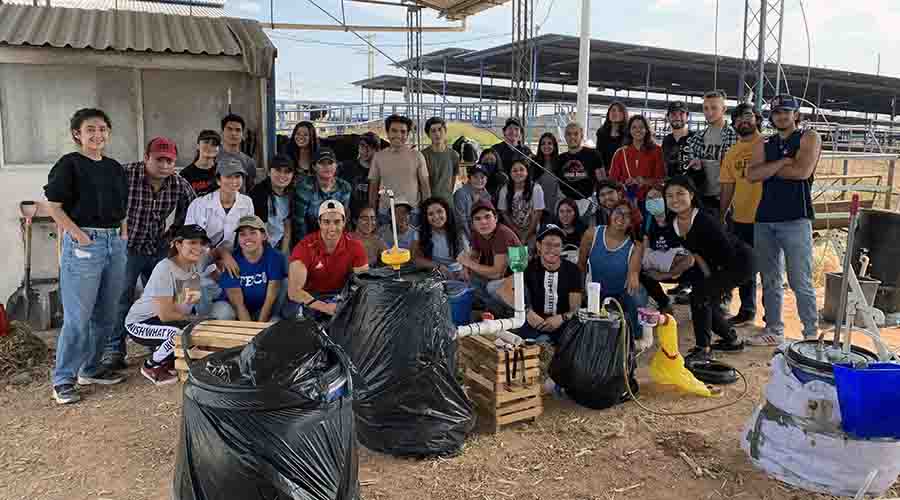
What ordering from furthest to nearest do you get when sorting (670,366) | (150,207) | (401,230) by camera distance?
(401,230)
(150,207)
(670,366)

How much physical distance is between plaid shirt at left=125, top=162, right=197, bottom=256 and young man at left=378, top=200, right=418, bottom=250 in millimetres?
1590

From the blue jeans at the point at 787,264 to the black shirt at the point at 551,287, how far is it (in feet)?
5.30

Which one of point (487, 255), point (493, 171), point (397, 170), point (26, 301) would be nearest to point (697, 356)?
point (487, 255)

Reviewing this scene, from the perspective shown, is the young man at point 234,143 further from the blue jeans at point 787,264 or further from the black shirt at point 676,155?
the blue jeans at point 787,264

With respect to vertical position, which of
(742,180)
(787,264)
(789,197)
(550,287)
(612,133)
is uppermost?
(612,133)

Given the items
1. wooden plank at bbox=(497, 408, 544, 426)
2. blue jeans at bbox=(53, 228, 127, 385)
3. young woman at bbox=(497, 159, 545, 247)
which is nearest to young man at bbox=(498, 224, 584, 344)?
wooden plank at bbox=(497, 408, 544, 426)

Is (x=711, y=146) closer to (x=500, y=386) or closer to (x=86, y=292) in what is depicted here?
(x=500, y=386)

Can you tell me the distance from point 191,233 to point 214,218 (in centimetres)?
34

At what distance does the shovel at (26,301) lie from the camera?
5805mm

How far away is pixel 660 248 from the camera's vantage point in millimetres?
5273

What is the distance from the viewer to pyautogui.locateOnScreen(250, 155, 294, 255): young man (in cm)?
→ 519

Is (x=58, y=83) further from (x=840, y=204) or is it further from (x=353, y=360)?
(x=840, y=204)

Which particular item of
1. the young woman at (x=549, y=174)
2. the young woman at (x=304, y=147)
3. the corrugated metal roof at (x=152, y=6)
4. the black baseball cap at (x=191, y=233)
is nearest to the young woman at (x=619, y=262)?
the young woman at (x=549, y=174)

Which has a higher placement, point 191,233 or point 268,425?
point 191,233
